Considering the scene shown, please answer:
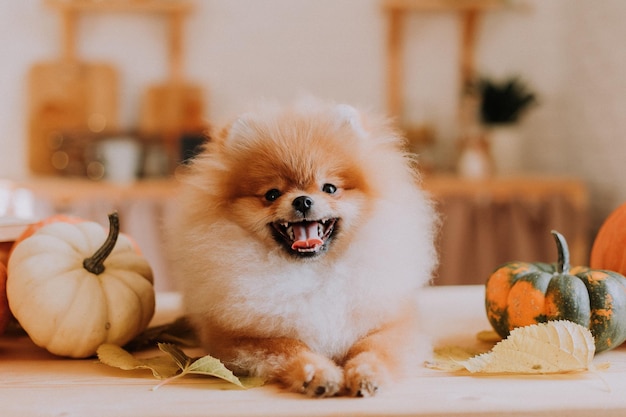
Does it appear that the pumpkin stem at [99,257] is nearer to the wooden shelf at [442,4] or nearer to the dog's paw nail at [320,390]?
the dog's paw nail at [320,390]

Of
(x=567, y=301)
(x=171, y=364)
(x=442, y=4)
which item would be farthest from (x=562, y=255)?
(x=442, y=4)

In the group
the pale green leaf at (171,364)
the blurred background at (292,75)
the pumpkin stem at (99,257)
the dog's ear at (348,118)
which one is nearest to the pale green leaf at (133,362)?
the pale green leaf at (171,364)

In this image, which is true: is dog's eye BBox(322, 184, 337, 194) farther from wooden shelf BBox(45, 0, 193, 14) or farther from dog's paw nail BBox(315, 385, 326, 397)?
wooden shelf BBox(45, 0, 193, 14)

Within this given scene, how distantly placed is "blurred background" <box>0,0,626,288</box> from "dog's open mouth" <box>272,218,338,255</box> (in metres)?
2.16

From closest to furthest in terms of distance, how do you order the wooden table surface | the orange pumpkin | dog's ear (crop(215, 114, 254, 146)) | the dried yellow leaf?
the wooden table surface, the dried yellow leaf, dog's ear (crop(215, 114, 254, 146)), the orange pumpkin

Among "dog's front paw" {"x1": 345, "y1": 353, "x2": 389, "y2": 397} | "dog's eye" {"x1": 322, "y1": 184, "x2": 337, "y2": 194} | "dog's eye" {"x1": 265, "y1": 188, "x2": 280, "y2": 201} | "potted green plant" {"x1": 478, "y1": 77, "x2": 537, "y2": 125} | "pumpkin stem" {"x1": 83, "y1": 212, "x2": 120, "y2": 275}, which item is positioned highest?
"potted green plant" {"x1": 478, "y1": 77, "x2": 537, "y2": 125}

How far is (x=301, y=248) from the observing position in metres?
0.91

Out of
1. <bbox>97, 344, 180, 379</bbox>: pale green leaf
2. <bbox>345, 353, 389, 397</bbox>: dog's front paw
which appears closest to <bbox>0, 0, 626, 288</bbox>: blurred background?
Answer: <bbox>97, 344, 180, 379</bbox>: pale green leaf

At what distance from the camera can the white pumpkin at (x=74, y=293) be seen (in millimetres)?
938

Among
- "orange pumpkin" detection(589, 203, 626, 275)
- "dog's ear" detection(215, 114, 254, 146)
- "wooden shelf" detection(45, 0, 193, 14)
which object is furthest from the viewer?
"wooden shelf" detection(45, 0, 193, 14)

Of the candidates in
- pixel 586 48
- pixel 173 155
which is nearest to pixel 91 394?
pixel 173 155

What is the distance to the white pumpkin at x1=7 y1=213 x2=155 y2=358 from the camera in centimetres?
94

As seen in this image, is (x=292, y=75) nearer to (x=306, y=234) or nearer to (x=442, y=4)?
(x=442, y=4)

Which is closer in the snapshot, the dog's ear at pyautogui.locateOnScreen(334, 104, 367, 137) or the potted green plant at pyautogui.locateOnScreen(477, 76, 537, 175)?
the dog's ear at pyautogui.locateOnScreen(334, 104, 367, 137)
